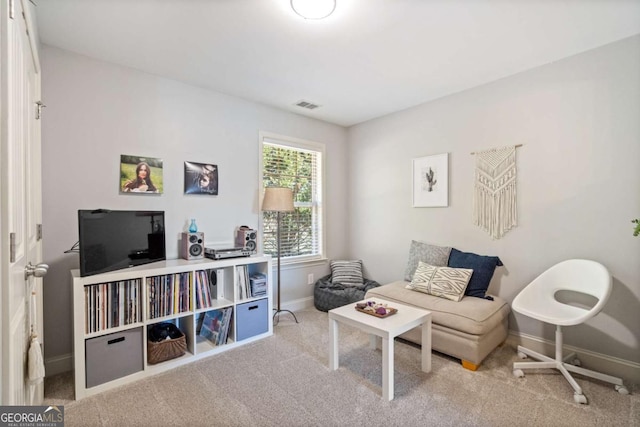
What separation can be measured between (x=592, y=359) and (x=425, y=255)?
150 centimetres

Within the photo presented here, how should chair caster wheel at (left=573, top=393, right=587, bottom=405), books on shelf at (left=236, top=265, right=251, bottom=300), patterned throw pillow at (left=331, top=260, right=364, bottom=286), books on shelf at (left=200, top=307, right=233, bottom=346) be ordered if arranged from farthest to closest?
patterned throw pillow at (left=331, top=260, right=364, bottom=286), books on shelf at (left=236, top=265, right=251, bottom=300), books on shelf at (left=200, top=307, right=233, bottom=346), chair caster wheel at (left=573, top=393, right=587, bottom=405)

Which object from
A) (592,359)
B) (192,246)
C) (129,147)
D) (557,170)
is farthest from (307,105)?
(592,359)

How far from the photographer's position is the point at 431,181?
334cm

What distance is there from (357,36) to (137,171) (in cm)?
212

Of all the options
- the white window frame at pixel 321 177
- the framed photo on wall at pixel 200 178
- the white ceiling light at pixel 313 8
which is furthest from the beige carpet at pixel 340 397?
the white ceiling light at pixel 313 8

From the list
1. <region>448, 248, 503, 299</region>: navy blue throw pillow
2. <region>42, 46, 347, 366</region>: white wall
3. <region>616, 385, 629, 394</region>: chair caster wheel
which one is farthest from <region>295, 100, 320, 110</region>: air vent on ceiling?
<region>616, 385, 629, 394</region>: chair caster wheel

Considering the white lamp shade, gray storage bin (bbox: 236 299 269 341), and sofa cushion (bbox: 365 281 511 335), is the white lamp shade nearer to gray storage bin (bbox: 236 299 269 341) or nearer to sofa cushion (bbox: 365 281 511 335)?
gray storage bin (bbox: 236 299 269 341)

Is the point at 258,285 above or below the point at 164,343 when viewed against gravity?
above

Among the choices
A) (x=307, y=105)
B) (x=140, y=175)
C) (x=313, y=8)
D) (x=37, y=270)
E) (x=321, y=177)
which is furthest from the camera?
(x=321, y=177)

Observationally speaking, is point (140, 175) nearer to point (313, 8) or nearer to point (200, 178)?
point (200, 178)

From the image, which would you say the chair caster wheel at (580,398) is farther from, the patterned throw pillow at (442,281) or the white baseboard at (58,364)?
the white baseboard at (58,364)

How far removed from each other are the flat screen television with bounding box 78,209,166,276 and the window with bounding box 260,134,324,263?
3.92ft

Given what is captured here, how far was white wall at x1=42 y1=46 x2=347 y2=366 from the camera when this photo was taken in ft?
7.39

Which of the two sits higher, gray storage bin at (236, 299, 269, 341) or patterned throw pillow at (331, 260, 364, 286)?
patterned throw pillow at (331, 260, 364, 286)
